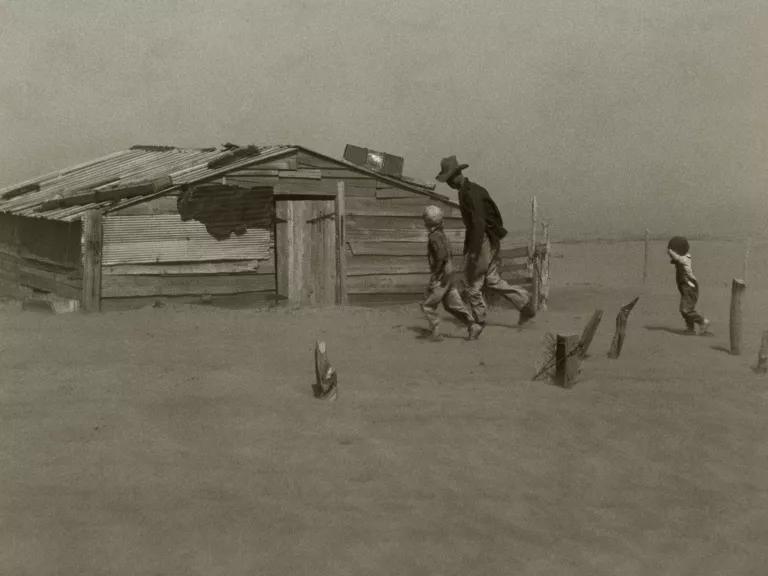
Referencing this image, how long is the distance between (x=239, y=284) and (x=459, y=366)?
22.6 ft

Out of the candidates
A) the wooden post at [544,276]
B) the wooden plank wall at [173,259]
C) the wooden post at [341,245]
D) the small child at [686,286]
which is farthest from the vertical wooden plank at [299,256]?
the small child at [686,286]

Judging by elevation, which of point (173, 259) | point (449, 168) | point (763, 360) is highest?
point (449, 168)

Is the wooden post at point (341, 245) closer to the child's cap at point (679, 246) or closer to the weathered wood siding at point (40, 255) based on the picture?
the weathered wood siding at point (40, 255)

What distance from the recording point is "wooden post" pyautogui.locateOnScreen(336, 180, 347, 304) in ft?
48.0

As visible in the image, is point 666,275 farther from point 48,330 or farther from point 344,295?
point 48,330

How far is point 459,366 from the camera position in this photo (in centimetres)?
803

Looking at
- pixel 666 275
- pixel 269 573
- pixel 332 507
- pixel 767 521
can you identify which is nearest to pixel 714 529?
pixel 767 521

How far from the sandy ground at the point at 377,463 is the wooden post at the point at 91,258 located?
4070mm

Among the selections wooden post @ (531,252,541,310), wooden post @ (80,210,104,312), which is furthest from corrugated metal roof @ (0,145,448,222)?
wooden post @ (531,252,541,310)

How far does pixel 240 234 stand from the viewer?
13.9m

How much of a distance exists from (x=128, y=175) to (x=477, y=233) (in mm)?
8941

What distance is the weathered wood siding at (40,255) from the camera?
13641mm

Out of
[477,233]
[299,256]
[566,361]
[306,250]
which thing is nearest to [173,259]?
[299,256]

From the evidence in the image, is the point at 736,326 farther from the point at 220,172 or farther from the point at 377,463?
the point at 220,172
